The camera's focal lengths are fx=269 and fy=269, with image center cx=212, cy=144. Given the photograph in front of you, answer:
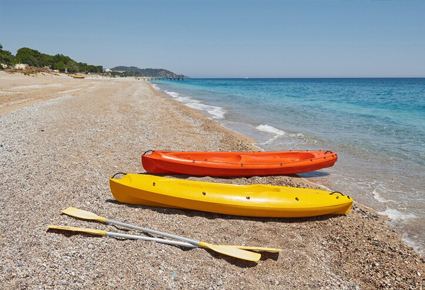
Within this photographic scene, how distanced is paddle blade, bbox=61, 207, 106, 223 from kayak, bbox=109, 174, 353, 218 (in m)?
0.71

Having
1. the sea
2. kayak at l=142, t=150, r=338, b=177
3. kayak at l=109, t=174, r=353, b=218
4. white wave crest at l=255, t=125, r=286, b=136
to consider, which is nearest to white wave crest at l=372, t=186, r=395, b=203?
the sea

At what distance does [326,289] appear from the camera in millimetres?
3650

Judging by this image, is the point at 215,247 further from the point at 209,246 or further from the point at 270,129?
the point at 270,129

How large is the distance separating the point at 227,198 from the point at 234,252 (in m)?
1.26

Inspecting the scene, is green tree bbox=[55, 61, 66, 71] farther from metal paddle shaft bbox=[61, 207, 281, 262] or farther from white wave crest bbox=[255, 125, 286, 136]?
metal paddle shaft bbox=[61, 207, 281, 262]

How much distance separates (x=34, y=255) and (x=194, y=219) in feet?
8.32

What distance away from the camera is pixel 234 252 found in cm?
401

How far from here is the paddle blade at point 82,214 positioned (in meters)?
4.65

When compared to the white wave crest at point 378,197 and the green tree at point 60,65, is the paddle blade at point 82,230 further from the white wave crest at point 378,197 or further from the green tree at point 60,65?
the green tree at point 60,65

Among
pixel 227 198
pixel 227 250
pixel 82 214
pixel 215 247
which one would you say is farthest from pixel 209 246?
pixel 82 214

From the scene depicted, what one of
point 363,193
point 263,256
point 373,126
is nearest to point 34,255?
point 263,256

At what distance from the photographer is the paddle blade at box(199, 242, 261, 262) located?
3.91 meters

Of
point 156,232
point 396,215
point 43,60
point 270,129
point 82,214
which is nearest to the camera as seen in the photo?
point 156,232

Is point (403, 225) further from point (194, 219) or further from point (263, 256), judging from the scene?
point (194, 219)
